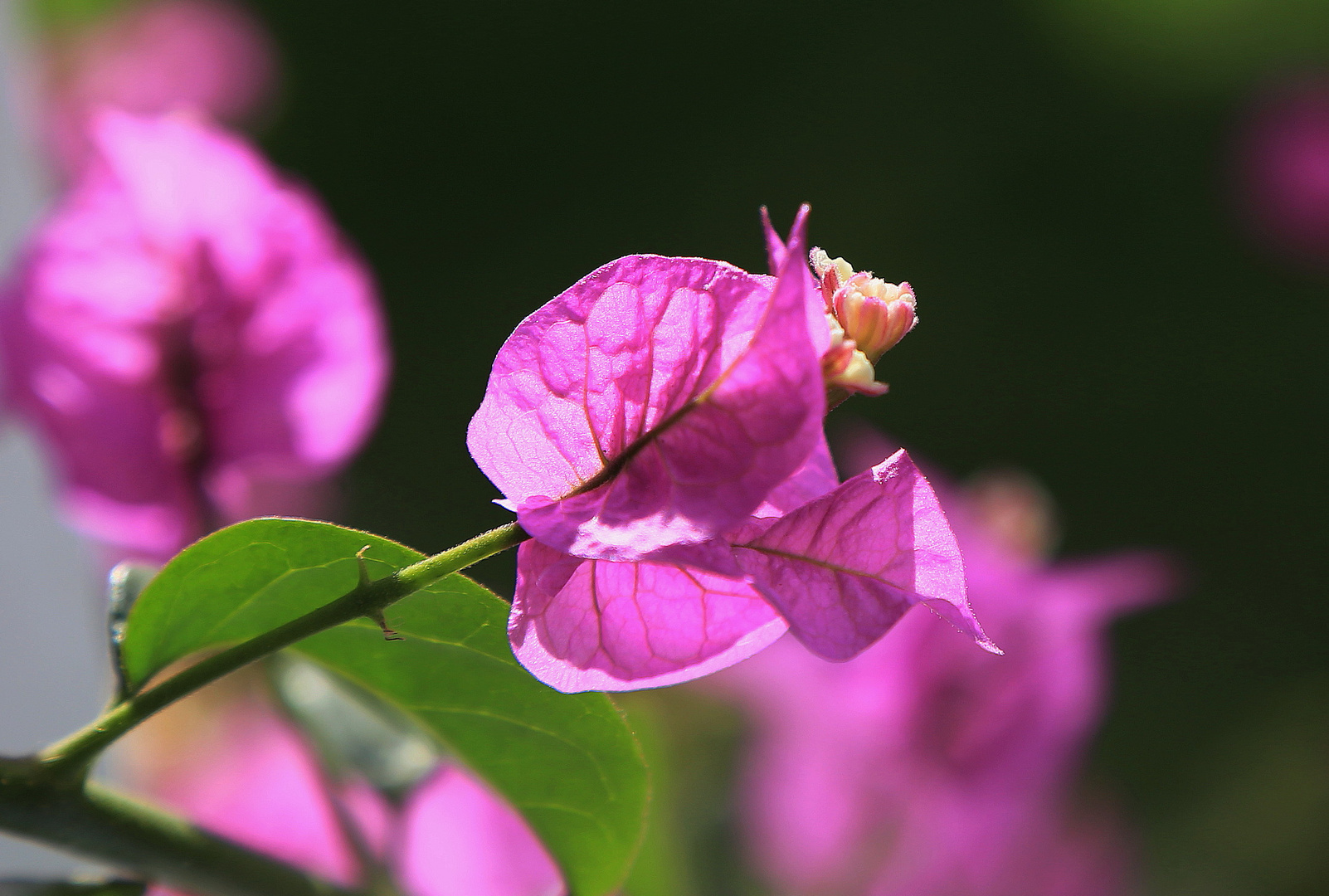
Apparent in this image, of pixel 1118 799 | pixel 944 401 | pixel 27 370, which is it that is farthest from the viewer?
pixel 944 401

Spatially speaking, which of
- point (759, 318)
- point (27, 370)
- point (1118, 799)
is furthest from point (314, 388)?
point (1118, 799)

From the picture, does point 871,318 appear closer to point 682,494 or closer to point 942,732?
point 682,494

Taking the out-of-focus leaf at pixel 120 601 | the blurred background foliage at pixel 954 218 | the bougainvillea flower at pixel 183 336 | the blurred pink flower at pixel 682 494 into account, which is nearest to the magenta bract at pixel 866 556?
the blurred pink flower at pixel 682 494

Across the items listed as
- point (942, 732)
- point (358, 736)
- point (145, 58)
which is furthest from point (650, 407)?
point (145, 58)

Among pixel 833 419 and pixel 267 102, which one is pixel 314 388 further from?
pixel 267 102

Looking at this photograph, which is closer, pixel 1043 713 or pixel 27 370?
pixel 27 370

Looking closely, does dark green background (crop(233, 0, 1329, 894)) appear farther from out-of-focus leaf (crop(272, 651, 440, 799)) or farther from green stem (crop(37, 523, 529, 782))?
green stem (crop(37, 523, 529, 782))
